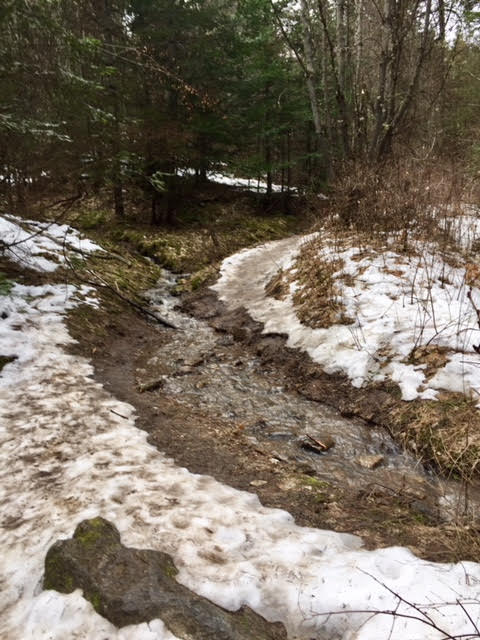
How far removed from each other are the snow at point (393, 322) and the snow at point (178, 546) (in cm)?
230

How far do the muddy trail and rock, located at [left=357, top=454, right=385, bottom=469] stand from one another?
2 centimetres

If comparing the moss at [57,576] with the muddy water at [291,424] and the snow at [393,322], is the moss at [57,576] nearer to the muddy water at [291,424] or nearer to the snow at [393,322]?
the muddy water at [291,424]

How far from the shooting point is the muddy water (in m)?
3.55

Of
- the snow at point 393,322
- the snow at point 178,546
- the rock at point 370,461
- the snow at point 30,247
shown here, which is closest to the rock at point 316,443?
the rock at point 370,461

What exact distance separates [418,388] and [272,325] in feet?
9.60

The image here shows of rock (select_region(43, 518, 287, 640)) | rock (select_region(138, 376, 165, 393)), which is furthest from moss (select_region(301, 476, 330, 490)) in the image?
rock (select_region(138, 376, 165, 393))

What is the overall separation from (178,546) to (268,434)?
208 cm

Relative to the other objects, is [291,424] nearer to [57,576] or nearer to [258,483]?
[258,483]

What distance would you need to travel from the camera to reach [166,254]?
40.9 ft

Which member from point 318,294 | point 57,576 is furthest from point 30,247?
point 57,576

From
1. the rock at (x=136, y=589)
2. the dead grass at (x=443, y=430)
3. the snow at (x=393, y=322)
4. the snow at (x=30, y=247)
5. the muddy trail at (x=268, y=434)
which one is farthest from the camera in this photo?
the snow at (x=30, y=247)

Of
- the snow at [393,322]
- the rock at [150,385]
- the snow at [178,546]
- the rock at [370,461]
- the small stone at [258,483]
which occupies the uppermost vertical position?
the snow at [393,322]

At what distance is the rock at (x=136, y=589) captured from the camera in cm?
192

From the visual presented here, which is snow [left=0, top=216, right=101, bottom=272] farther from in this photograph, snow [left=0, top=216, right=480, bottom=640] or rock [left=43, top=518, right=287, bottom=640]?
rock [left=43, top=518, right=287, bottom=640]
